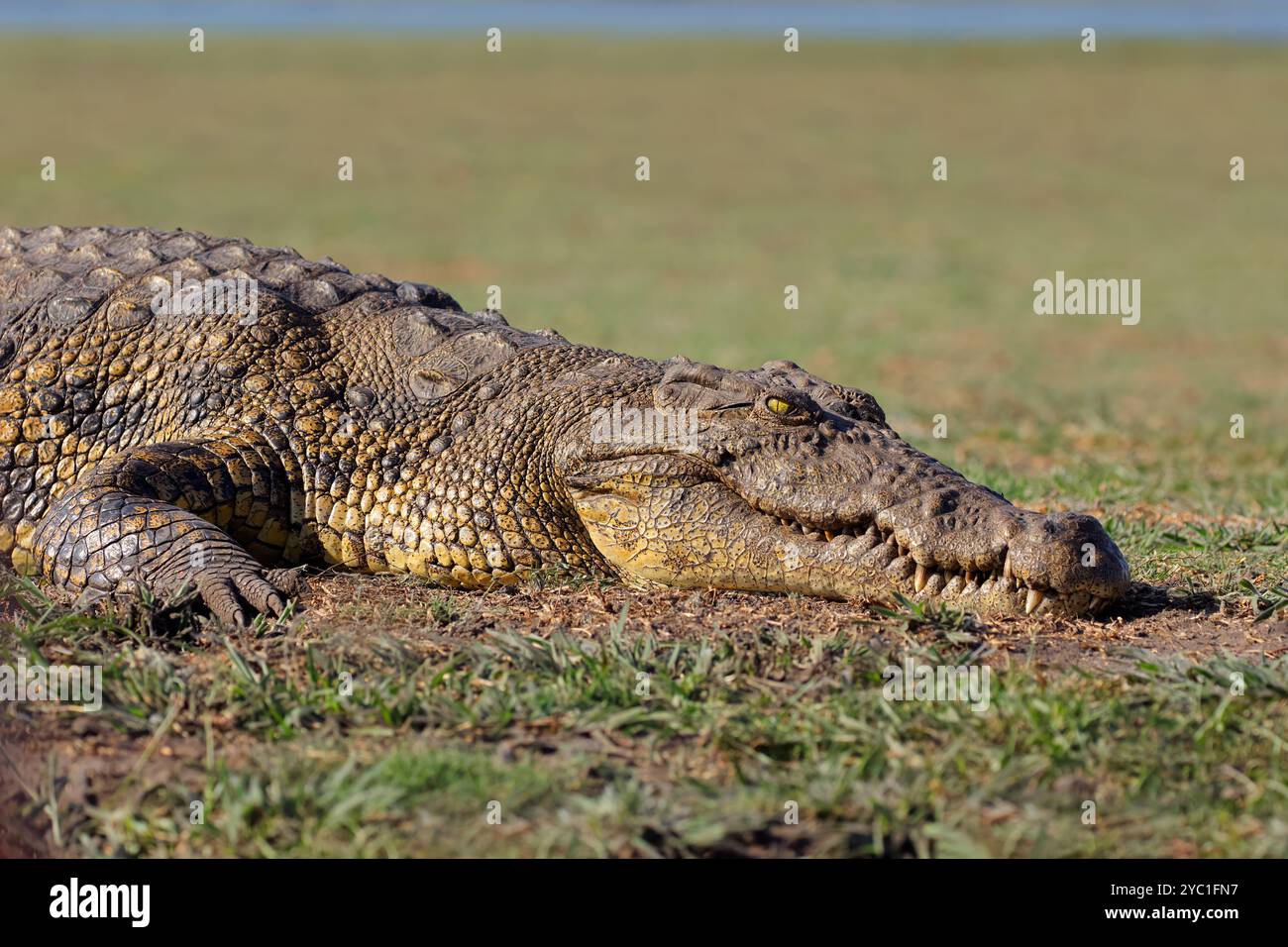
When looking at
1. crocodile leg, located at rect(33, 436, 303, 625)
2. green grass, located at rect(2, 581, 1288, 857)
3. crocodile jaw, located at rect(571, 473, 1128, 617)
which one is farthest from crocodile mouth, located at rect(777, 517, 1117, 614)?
crocodile leg, located at rect(33, 436, 303, 625)

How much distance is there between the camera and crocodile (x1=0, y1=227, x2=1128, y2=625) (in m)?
4.74

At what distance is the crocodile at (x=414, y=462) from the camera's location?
474 cm

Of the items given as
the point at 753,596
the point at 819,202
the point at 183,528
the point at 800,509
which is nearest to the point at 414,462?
the point at 183,528

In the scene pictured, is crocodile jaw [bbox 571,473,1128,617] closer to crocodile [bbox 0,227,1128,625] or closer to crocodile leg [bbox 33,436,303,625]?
crocodile [bbox 0,227,1128,625]

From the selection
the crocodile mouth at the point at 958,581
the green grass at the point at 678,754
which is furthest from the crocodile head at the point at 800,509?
the green grass at the point at 678,754

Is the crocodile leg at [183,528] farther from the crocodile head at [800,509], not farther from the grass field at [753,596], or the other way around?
the crocodile head at [800,509]

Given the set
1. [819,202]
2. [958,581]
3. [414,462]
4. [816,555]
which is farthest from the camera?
[819,202]

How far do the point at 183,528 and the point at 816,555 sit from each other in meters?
2.27

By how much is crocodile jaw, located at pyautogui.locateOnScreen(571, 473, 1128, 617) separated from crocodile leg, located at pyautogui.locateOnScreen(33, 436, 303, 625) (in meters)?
1.21

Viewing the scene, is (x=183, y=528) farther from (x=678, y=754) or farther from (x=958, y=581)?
(x=958, y=581)

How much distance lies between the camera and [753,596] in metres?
4.97

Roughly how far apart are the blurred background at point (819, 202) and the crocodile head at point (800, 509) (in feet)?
8.60
